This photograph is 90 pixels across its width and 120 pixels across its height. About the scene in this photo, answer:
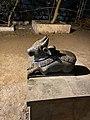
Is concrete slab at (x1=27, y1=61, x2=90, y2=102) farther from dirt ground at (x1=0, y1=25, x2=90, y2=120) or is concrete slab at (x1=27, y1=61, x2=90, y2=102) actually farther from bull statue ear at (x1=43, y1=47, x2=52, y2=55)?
dirt ground at (x1=0, y1=25, x2=90, y2=120)

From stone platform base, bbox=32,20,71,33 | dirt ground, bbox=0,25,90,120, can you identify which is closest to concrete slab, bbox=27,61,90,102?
dirt ground, bbox=0,25,90,120

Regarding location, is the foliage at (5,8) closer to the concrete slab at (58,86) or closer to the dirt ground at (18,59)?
the dirt ground at (18,59)

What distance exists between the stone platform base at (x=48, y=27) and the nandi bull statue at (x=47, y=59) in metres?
3.12

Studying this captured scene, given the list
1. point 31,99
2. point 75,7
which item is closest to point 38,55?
point 31,99

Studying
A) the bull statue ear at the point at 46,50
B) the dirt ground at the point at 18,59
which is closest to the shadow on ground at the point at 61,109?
the bull statue ear at the point at 46,50

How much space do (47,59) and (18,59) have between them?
1.89 metres

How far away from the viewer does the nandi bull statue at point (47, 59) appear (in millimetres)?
1830

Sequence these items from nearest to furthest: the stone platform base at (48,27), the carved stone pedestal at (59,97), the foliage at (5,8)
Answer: the carved stone pedestal at (59,97), the stone platform base at (48,27), the foliage at (5,8)

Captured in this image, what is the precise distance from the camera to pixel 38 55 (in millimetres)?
1882

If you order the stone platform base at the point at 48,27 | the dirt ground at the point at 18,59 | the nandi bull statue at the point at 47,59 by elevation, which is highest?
the nandi bull statue at the point at 47,59

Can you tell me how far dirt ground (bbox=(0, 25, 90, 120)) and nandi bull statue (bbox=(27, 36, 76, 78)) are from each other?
81cm

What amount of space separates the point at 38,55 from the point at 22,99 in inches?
41.2

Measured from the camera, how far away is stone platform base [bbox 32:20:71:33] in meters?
4.97

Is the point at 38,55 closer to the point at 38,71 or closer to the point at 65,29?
the point at 38,71
